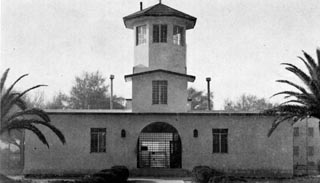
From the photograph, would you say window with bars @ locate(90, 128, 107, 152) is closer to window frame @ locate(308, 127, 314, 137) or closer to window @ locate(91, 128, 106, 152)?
window @ locate(91, 128, 106, 152)

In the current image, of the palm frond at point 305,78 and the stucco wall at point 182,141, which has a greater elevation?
the palm frond at point 305,78

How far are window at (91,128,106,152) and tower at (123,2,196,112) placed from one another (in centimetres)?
234

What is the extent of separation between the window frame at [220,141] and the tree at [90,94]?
38.9 meters

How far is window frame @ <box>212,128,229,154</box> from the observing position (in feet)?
96.0

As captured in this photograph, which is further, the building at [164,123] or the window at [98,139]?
the window at [98,139]

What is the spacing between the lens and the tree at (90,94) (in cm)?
6856

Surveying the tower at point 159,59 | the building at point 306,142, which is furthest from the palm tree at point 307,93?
the building at point 306,142

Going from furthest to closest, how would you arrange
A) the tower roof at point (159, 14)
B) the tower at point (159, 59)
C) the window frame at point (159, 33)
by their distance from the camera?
the window frame at point (159, 33)
the tower roof at point (159, 14)
the tower at point (159, 59)

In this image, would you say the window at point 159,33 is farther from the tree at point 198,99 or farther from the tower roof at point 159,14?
the tree at point 198,99

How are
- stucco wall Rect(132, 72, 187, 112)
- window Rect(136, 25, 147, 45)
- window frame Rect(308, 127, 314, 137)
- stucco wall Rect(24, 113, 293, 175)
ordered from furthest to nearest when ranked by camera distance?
window frame Rect(308, 127, 314, 137), window Rect(136, 25, 147, 45), stucco wall Rect(132, 72, 187, 112), stucco wall Rect(24, 113, 293, 175)

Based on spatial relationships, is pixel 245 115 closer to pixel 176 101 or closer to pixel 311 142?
pixel 176 101

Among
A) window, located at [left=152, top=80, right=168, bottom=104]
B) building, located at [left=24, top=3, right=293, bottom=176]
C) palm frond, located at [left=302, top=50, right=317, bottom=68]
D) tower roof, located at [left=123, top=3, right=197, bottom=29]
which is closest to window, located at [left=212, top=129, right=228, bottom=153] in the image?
building, located at [left=24, top=3, right=293, bottom=176]

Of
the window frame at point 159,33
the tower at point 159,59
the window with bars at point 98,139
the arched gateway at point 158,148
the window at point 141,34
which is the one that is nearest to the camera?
the window with bars at point 98,139

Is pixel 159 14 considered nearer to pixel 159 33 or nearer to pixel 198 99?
pixel 159 33
